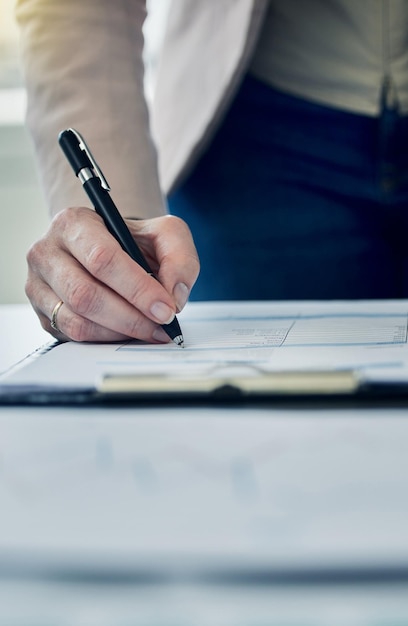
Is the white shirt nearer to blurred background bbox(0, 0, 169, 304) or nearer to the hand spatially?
the hand

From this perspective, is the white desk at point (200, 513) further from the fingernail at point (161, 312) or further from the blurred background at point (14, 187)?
the blurred background at point (14, 187)

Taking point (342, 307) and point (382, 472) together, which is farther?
point (342, 307)

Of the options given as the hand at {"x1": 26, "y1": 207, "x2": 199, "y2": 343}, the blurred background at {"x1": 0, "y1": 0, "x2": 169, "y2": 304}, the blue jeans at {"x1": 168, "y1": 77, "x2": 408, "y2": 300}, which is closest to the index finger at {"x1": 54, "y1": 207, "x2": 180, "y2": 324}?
the hand at {"x1": 26, "y1": 207, "x2": 199, "y2": 343}

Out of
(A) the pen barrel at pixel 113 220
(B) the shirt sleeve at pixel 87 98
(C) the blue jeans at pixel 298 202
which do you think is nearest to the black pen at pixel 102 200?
(A) the pen barrel at pixel 113 220

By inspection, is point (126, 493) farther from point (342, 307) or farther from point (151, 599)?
point (342, 307)

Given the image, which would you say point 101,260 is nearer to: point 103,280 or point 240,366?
point 103,280

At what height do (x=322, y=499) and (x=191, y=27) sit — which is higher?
(x=191, y=27)

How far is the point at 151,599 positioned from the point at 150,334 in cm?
32

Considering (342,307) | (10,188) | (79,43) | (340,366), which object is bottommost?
(340,366)

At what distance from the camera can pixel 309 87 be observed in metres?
0.86

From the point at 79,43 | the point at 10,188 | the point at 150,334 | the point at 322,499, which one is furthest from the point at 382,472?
the point at 10,188

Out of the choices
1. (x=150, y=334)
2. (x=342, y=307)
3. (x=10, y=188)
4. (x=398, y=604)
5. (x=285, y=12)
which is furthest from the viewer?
(x=10, y=188)

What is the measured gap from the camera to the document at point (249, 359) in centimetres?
34

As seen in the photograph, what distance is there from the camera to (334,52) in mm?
851
